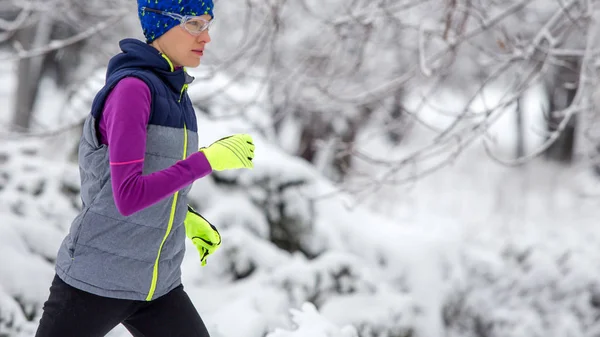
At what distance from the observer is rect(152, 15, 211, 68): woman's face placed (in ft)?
5.67

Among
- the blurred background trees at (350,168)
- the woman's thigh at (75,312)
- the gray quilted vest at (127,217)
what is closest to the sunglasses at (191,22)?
the gray quilted vest at (127,217)

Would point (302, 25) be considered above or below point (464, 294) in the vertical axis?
above

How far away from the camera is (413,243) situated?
4938mm

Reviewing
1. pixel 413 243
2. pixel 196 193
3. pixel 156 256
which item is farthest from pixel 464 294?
pixel 156 256

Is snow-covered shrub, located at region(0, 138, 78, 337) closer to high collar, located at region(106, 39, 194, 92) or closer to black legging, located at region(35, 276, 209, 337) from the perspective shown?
black legging, located at region(35, 276, 209, 337)

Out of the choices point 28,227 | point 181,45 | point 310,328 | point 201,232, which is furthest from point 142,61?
point 28,227

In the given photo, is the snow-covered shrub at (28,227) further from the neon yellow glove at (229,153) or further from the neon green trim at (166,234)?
the neon yellow glove at (229,153)

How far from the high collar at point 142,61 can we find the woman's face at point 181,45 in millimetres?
35

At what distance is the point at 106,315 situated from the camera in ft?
5.63

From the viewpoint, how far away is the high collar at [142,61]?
1653 millimetres

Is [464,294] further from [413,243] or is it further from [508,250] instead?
[508,250]

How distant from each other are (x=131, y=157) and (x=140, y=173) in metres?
0.05

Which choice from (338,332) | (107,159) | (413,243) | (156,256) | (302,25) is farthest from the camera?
(302,25)

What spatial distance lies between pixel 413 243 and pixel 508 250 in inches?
69.4
